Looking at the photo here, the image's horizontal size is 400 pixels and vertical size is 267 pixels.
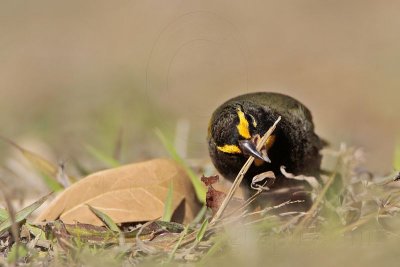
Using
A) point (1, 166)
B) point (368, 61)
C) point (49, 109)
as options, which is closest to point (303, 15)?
point (368, 61)

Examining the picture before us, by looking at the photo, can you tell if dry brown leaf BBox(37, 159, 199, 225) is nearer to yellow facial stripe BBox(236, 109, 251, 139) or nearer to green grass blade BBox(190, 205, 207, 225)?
green grass blade BBox(190, 205, 207, 225)

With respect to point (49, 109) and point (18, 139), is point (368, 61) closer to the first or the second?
point (49, 109)

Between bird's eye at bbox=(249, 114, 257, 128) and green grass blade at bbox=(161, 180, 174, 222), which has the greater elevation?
bird's eye at bbox=(249, 114, 257, 128)

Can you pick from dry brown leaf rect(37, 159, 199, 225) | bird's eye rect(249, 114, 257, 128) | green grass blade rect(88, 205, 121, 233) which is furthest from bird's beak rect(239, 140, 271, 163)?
green grass blade rect(88, 205, 121, 233)

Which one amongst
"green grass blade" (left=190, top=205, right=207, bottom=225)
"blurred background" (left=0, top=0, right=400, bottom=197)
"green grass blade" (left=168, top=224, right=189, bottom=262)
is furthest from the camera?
"blurred background" (left=0, top=0, right=400, bottom=197)

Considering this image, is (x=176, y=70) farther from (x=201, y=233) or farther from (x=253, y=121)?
(x=201, y=233)

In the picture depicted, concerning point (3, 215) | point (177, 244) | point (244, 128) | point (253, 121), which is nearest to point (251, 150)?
point (244, 128)

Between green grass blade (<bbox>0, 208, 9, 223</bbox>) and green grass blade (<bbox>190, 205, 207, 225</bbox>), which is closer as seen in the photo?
green grass blade (<bbox>0, 208, 9, 223</bbox>)
